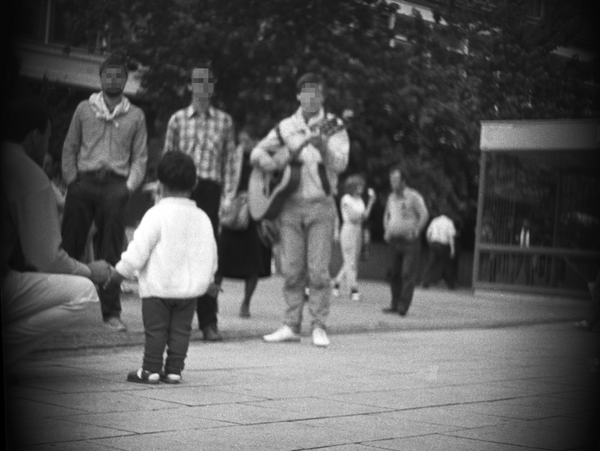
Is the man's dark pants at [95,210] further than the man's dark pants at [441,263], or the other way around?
the man's dark pants at [441,263]

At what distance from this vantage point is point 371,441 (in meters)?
3.04

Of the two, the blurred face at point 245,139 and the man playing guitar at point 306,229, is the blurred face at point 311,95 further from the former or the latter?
the man playing guitar at point 306,229

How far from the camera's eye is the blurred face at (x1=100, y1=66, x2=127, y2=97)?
1.66 metres

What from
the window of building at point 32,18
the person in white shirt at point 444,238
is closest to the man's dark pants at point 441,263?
the person in white shirt at point 444,238

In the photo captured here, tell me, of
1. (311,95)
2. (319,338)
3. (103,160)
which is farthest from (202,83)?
(319,338)

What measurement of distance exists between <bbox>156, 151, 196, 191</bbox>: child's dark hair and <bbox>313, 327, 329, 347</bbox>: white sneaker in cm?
233

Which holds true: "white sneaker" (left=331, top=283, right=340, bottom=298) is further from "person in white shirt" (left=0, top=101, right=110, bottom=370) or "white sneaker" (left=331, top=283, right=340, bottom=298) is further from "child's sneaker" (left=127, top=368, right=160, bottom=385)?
"person in white shirt" (left=0, top=101, right=110, bottom=370)

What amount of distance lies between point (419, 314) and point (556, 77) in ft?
27.1

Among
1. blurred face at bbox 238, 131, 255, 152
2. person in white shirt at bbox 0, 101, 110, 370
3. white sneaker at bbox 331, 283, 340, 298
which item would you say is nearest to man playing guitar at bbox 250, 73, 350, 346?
blurred face at bbox 238, 131, 255, 152

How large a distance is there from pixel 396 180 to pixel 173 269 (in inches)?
96.6

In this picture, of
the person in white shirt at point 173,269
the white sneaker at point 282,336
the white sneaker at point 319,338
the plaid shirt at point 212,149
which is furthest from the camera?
the white sneaker at point 282,336

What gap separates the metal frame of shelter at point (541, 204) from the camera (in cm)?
158

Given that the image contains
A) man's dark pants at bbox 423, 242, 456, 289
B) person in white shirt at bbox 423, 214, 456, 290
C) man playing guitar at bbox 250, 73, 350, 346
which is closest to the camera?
person in white shirt at bbox 423, 214, 456, 290

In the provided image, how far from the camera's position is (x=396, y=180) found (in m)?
1.86
